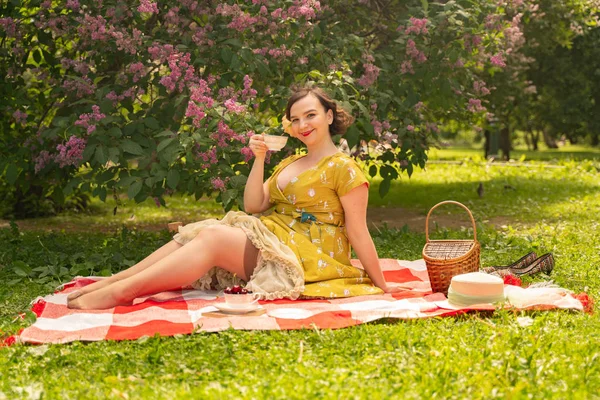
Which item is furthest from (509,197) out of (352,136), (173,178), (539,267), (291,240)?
(291,240)

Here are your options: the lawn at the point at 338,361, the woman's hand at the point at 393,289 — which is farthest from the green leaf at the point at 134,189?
the woman's hand at the point at 393,289

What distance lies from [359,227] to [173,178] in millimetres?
1690

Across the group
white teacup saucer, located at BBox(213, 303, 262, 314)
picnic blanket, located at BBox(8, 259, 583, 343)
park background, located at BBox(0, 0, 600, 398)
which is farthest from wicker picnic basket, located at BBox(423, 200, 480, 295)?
white teacup saucer, located at BBox(213, 303, 262, 314)

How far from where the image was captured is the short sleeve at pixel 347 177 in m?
4.43

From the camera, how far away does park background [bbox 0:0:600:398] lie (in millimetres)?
3057

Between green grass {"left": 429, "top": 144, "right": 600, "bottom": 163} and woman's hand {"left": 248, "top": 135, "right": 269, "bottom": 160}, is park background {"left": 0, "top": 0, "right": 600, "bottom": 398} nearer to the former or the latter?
woman's hand {"left": 248, "top": 135, "right": 269, "bottom": 160}

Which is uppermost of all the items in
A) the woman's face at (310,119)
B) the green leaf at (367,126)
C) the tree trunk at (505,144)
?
the woman's face at (310,119)

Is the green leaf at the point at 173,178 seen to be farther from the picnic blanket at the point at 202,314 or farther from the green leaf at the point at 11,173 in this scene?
the green leaf at the point at 11,173

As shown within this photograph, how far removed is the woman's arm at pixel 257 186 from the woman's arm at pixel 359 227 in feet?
1.65

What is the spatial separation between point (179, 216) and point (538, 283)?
571cm

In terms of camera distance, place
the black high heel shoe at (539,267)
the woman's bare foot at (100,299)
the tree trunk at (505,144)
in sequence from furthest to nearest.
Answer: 1. the tree trunk at (505,144)
2. the black high heel shoe at (539,267)
3. the woman's bare foot at (100,299)

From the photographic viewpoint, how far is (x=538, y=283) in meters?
4.63

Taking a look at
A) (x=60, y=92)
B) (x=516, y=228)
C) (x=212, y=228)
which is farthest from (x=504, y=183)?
(x=212, y=228)

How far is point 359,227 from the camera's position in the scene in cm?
444
